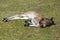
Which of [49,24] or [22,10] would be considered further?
[22,10]

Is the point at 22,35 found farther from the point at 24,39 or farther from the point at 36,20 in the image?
the point at 36,20

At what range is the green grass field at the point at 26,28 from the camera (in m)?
9.59

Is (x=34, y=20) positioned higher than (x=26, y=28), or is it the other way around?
(x=34, y=20)

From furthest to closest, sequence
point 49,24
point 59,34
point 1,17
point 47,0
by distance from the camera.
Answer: point 47,0, point 1,17, point 49,24, point 59,34

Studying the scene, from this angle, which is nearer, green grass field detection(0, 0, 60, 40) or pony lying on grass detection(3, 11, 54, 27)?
green grass field detection(0, 0, 60, 40)

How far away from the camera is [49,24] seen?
1069 cm

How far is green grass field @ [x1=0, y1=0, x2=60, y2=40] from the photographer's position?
31.5 ft

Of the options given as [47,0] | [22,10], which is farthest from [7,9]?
[47,0]

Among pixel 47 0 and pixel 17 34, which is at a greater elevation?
pixel 47 0

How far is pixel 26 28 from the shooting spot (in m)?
10.4

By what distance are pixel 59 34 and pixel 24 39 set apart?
139cm

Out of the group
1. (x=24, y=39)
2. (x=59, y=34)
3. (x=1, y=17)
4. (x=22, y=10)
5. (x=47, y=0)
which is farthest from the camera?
(x=47, y=0)

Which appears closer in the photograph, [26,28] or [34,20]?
[26,28]

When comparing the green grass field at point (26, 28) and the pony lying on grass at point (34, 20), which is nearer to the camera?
the green grass field at point (26, 28)
